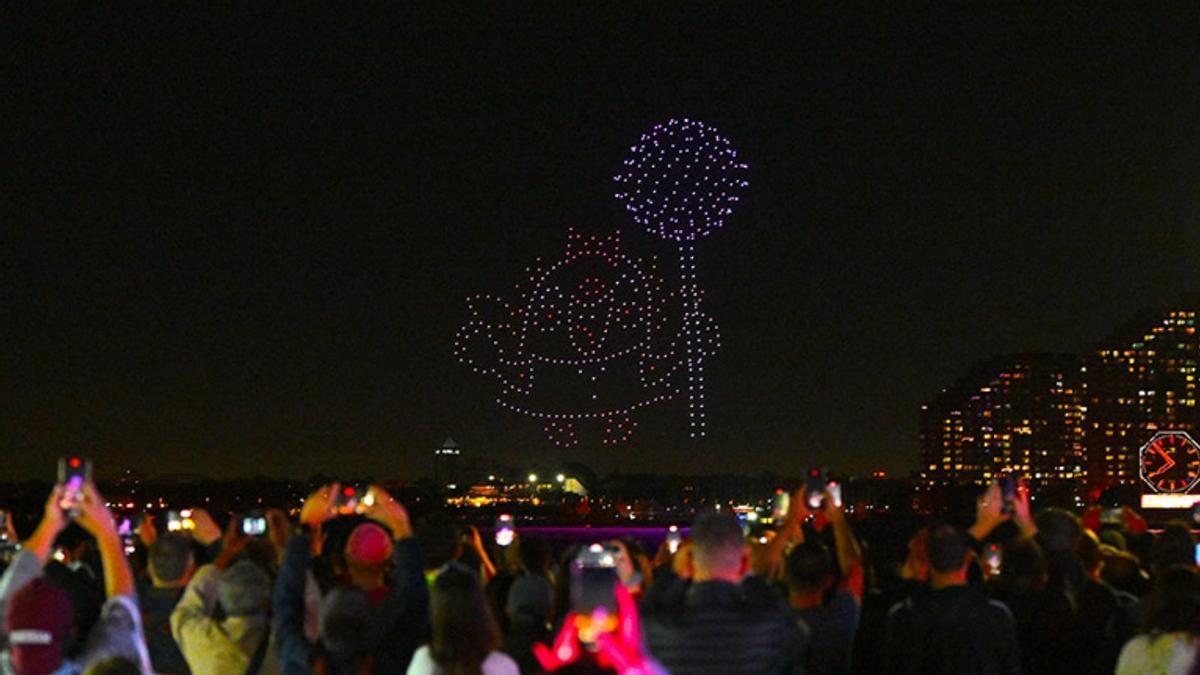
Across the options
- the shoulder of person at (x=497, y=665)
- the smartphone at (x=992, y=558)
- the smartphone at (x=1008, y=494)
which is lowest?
the shoulder of person at (x=497, y=665)

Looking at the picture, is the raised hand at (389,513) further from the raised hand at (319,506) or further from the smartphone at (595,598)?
the smartphone at (595,598)

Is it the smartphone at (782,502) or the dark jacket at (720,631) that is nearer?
the dark jacket at (720,631)

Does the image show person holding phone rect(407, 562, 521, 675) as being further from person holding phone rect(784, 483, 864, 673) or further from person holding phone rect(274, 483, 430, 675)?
person holding phone rect(784, 483, 864, 673)

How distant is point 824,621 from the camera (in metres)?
9.84

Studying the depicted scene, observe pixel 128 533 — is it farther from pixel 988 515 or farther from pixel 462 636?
pixel 462 636

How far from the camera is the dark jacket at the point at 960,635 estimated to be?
9.12m

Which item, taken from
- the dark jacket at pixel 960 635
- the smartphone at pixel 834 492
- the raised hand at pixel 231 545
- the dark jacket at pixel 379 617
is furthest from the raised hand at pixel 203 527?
the dark jacket at pixel 960 635

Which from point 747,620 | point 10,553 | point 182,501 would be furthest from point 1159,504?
point 182,501

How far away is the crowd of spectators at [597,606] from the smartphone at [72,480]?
2 cm

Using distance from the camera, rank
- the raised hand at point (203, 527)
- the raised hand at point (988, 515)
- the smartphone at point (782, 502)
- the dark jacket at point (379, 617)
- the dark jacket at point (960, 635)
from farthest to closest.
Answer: the raised hand at point (203, 527)
the raised hand at point (988, 515)
the smartphone at point (782, 502)
the dark jacket at point (960, 635)
the dark jacket at point (379, 617)

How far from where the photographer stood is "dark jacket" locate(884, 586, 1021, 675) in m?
9.12

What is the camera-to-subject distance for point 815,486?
35.6ft

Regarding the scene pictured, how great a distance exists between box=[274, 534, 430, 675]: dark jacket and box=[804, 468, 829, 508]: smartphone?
2.66 metres

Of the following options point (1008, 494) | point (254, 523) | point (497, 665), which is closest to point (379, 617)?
point (497, 665)
